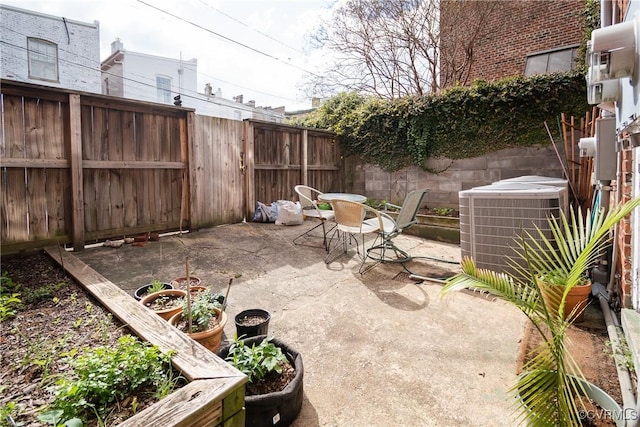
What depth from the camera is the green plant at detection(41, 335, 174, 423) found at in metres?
1.02

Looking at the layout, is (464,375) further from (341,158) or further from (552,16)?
(552,16)

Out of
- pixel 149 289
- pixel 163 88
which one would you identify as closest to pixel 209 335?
pixel 149 289

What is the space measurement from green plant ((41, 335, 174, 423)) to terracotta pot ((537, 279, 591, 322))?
7.16 feet

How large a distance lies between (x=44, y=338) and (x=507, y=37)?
1059 centimetres

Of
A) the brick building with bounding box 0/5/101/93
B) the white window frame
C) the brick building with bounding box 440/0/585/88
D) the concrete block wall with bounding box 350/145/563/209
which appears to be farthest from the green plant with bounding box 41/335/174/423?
the white window frame

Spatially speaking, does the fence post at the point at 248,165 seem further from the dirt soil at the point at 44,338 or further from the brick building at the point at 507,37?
the brick building at the point at 507,37

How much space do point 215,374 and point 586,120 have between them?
557cm

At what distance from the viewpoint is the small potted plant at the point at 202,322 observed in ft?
5.57

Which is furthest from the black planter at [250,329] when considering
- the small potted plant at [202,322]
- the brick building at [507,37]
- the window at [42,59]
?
the window at [42,59]

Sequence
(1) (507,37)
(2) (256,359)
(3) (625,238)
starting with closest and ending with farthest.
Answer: (2) (256,359)
(3) (625,238)
(1) (507,37)

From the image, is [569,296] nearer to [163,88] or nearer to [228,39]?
[228,39]

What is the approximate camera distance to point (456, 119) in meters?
5.68

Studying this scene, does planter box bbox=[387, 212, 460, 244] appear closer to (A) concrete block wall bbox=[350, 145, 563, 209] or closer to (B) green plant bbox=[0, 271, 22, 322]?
(A) concrete block wall bbox=[350, 145, 563, 209]

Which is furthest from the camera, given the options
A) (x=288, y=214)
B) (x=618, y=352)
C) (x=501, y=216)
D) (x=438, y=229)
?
(x=288, y=214)
